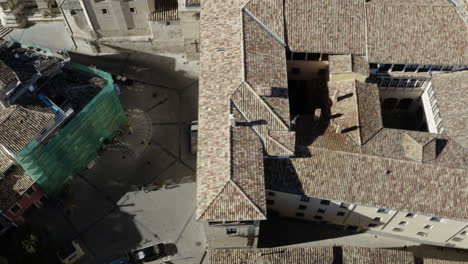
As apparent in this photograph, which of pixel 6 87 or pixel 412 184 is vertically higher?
pixel 6 87

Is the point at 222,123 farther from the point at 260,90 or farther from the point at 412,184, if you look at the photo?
the point at 412,184

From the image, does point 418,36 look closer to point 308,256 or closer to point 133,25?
point 308,256

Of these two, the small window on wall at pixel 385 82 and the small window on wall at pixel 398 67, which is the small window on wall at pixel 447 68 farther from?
the small window on wall at pixel 385 82

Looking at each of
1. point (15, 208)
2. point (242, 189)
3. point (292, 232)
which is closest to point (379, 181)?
point (292, 232)

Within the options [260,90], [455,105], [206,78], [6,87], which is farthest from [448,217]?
[6,87]

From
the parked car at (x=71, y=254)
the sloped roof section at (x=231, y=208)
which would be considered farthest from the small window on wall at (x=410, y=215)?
the parked car at (x=71, y=254)
